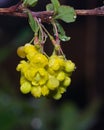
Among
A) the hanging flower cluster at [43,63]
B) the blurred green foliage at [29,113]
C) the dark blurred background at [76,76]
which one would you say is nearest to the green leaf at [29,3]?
the hanging flower cluster at [43,63]

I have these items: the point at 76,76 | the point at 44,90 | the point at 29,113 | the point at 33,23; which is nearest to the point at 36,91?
the point at 44,90

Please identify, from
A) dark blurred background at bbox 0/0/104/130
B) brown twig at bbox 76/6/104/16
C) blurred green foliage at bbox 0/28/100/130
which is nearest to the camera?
brown twig at bbox 76/6/104/16

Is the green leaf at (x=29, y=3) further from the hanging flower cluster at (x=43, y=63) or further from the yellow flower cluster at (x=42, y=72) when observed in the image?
the yellow flower cluster at (x=42, y=72)

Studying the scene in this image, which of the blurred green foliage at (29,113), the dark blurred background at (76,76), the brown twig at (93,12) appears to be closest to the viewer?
the brown twig at (93,12)

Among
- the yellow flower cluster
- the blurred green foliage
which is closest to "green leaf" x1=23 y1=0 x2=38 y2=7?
the yellow flower cluster

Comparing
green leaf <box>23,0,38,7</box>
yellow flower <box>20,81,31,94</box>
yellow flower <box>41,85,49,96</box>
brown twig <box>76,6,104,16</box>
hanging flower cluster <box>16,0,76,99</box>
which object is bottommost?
yellow flower <box>41,85,49,96</box>

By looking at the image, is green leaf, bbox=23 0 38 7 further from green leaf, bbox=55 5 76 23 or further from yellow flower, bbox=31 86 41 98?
yellow flower, bbox=31 86 41 98

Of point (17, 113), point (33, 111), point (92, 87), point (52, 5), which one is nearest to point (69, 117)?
point (33, 111)

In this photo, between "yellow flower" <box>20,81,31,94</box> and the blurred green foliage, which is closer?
"yellow flower" <box>20,81,31,94</box>
